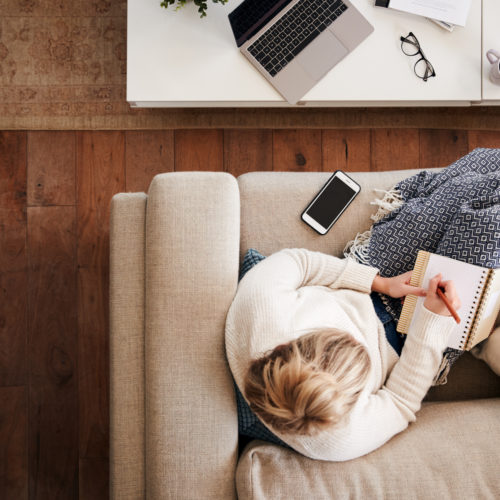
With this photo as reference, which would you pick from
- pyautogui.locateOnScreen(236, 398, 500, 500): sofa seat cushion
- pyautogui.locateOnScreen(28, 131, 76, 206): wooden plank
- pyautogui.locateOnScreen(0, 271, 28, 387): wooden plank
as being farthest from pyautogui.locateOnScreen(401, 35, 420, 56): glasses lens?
pyautogui.locateOnScreen(0, 271, 28, 387): wooden plank

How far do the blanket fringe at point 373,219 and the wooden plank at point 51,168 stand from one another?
3.22ft

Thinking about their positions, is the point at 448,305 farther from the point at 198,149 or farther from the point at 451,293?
the point at 198,149

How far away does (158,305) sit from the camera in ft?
3.06

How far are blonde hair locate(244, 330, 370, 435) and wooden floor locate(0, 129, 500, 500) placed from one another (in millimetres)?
876

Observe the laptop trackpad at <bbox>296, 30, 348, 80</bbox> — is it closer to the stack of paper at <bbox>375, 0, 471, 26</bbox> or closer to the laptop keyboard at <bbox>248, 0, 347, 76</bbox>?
the laptop keyboard at <bbox>248, 0, 347, 76</bbox>

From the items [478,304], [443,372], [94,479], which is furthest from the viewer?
[94,479]

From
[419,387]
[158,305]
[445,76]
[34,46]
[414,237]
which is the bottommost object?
[419,387]

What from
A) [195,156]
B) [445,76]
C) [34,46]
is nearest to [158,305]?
[195,156]

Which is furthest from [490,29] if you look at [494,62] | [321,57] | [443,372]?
[443,372]

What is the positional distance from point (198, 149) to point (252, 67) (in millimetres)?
478

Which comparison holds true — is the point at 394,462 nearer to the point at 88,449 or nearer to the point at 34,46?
the point at 88,449

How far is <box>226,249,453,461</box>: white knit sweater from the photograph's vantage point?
0.86 metres

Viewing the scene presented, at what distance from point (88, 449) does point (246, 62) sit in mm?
1292

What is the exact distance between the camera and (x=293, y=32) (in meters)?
1.19
